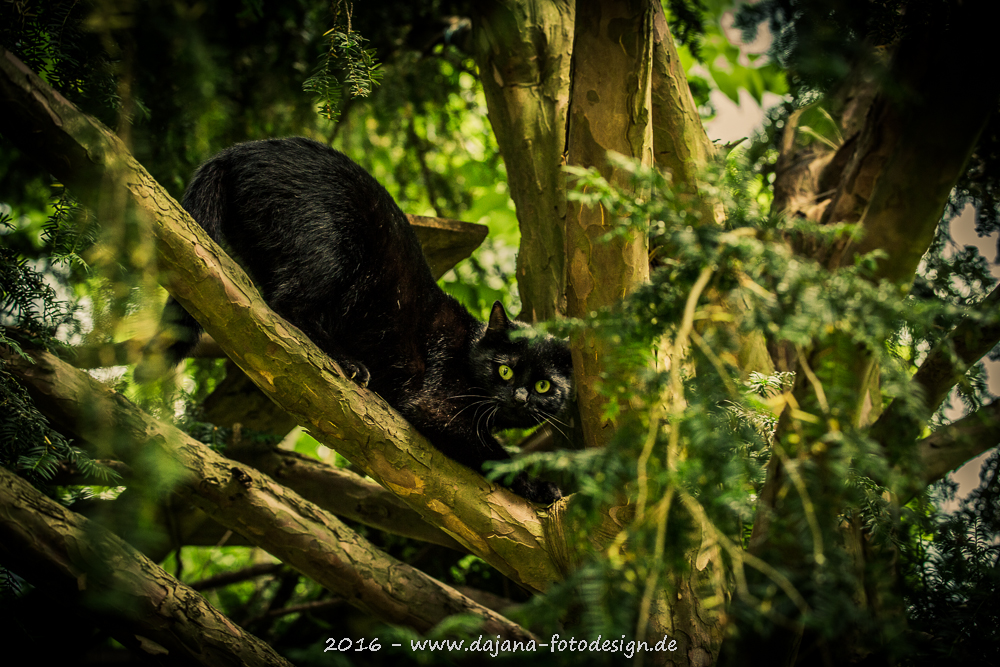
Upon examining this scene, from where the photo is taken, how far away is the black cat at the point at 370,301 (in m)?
2.29

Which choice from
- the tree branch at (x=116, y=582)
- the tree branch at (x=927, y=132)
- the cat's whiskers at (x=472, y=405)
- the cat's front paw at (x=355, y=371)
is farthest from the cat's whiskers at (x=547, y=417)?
the tree branch at (x=927, y=132)

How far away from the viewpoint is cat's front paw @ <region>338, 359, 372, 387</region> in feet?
7.34

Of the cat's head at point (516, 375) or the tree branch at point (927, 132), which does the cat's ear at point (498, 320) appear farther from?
the tree branch at point (927, 132)

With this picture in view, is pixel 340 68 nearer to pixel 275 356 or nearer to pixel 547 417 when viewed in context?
pixel 275 356

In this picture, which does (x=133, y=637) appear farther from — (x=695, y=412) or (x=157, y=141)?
(x=157, y=141)

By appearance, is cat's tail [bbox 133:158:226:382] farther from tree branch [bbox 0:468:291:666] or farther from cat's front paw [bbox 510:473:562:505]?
cat's front paw [bbox 510:473:562:505]

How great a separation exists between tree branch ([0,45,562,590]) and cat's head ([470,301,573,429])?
21.7 inches

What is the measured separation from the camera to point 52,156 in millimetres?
1498

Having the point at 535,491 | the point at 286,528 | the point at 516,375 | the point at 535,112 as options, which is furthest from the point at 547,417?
the point at 535,112

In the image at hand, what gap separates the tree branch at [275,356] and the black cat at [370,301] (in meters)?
0.22

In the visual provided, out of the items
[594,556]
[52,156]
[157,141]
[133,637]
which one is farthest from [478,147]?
[594,556]

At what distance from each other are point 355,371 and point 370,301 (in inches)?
17.4

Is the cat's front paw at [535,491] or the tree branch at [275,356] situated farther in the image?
the cat's front paw at [535,491]

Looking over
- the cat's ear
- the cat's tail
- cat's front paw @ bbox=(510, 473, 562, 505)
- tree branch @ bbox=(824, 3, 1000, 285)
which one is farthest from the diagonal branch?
the cat's tail
